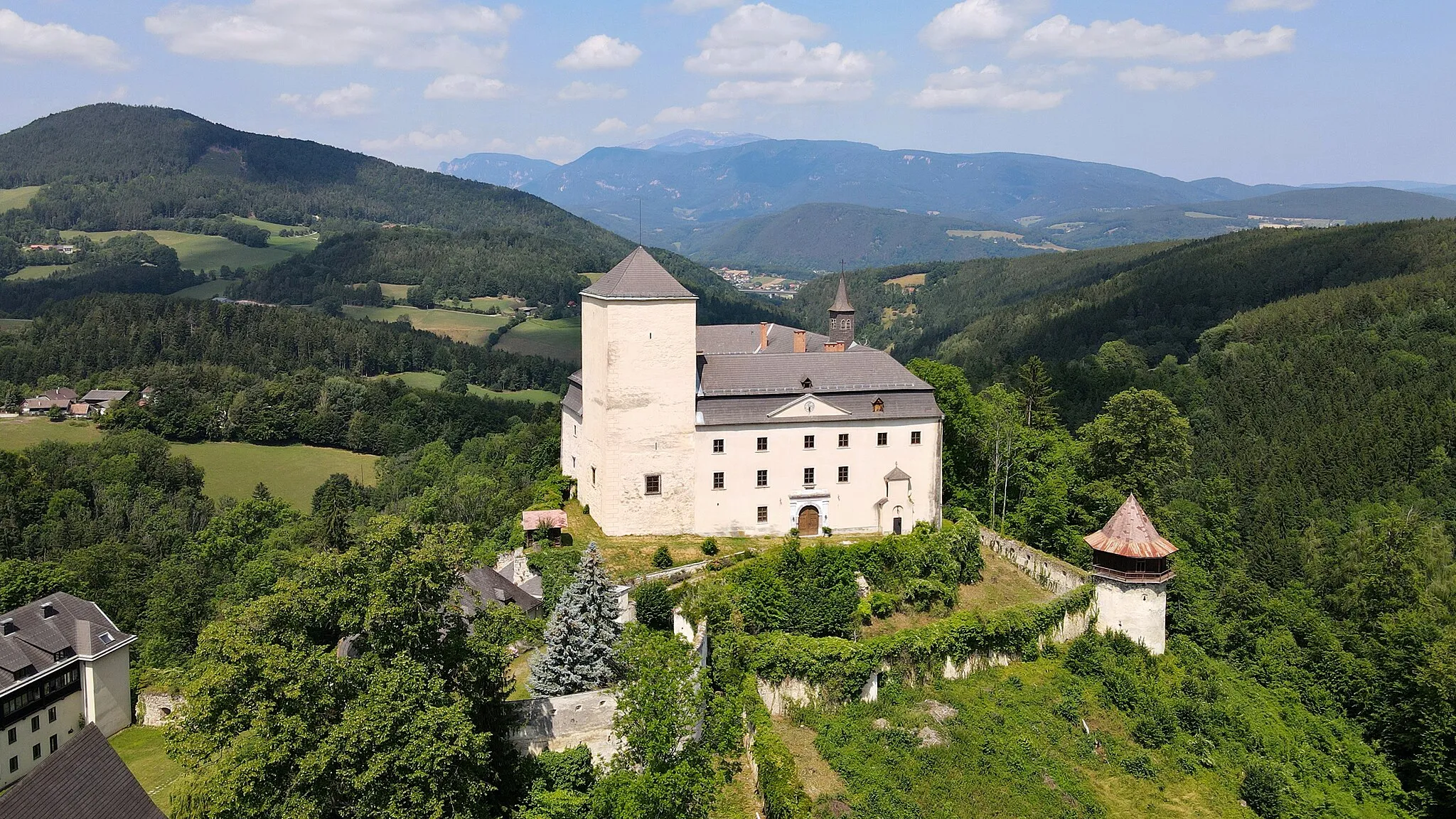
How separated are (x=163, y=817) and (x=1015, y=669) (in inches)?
1102

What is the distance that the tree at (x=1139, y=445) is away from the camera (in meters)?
55.7

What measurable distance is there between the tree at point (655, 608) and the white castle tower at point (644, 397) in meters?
10.2

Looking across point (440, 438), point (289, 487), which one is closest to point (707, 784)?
point (289, 487)

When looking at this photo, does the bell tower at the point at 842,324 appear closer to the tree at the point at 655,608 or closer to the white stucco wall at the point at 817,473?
the white stucco wall at the point at 817,473

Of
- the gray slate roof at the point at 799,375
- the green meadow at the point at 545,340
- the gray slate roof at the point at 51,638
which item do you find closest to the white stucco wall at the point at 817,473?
the gray slate roof at the point at 799,375

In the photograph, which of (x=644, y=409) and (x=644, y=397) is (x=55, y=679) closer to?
(x=644, y=409)

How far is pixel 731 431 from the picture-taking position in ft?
152

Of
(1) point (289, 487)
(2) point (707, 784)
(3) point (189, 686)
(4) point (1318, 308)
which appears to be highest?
(4) point (1318, 308)

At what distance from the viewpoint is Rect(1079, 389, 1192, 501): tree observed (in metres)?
55.7

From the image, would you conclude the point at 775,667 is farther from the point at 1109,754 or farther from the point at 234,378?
the point at 234,378

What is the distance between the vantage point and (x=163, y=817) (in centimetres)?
2672

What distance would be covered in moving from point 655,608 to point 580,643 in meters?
4.49

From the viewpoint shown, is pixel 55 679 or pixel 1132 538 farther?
pixel 55 679

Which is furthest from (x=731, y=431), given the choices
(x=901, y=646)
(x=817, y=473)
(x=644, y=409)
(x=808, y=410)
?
(x=901, y=646)
